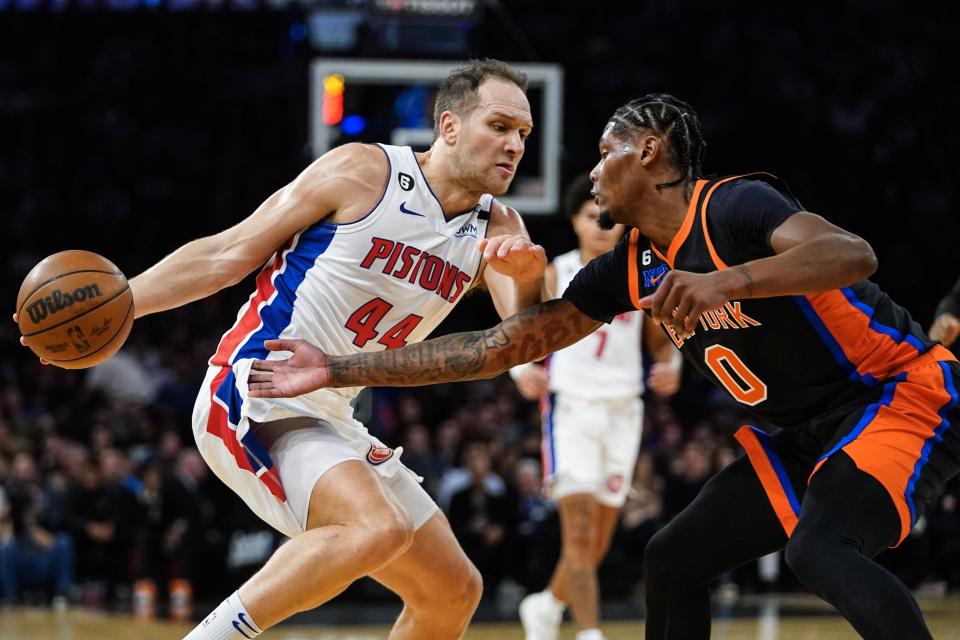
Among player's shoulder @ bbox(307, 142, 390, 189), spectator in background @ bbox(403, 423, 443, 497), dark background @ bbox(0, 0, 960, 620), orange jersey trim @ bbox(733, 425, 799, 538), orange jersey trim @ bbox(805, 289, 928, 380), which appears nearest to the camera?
orange jersey trim @ bbox(805, 289, 928, 380)

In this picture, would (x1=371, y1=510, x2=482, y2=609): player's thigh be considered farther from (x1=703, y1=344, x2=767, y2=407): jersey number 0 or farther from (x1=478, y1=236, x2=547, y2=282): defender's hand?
(x1=703, y1=344, x2=767, y2=407): jersey number 0

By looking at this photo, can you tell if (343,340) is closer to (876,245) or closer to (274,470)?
(274,470)

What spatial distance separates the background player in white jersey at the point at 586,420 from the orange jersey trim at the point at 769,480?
302 centimetres

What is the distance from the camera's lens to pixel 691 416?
50.8 ft

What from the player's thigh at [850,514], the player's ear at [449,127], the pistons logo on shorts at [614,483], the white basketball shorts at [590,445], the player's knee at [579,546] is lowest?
the player's knee at [579,546]

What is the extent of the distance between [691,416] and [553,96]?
6.32 m

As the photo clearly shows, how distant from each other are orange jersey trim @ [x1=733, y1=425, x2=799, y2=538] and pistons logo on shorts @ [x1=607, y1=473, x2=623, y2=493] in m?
3.40

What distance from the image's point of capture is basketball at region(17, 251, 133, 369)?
435 centimetres

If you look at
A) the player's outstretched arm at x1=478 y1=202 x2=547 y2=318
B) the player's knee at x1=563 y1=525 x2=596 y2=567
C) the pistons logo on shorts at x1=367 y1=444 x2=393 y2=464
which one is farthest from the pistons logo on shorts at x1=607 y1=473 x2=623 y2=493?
the pistons logo on shorts at x1=367 y1=444 x2=393 y2=464

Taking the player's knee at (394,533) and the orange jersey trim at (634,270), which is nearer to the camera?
the player's knee at (394,533)

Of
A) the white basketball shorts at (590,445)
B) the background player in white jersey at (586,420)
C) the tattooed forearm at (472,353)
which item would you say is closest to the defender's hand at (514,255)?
the tattooed forearm at (472,353)

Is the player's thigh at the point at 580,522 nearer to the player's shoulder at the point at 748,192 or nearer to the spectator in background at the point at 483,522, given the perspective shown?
the player's shoulder at the point at 748,192

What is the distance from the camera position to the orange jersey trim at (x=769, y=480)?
4.07 m

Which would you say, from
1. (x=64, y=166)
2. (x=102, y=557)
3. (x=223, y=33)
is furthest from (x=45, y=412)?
(x=223, y=33)
